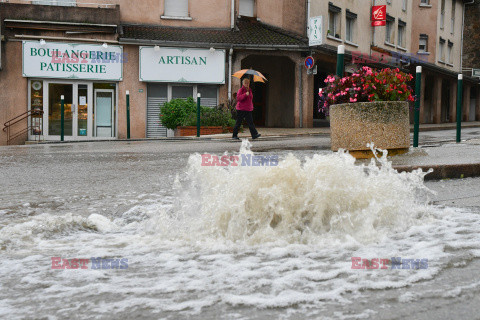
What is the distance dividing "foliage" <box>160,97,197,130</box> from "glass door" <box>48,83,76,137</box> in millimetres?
3852

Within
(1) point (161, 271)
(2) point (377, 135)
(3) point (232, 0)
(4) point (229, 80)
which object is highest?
(3) point (232, 0)

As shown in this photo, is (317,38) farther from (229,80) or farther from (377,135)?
(377,135)

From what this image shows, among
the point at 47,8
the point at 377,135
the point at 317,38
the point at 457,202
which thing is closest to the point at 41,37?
the point at 47,8

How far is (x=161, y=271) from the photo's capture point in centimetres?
313

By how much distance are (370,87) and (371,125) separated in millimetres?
546

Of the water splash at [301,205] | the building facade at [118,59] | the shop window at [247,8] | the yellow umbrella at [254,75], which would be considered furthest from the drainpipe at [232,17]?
the water splash at [301,205]

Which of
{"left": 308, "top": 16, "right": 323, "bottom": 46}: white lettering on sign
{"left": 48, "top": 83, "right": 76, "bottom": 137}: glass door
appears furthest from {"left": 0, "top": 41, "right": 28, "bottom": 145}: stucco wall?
{"left": 308, "top": 16, "right": 323, "bottom": 46}: white lettering on sign

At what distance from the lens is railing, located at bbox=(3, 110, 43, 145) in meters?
22.5

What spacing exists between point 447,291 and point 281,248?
1175 millimetres

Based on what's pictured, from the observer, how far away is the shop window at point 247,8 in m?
26.3

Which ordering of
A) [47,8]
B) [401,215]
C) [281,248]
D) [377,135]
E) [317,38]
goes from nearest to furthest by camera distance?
[281,248] → [401,215] → [377,135] → [47,8] → [317,38]

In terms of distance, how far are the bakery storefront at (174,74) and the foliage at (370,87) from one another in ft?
53.9

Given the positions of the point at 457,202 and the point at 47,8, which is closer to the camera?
the point at 457,202

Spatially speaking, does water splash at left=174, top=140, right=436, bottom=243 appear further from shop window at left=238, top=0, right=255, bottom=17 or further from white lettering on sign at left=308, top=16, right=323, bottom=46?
shop window at left=238, top=0, right=255, bottom=17
